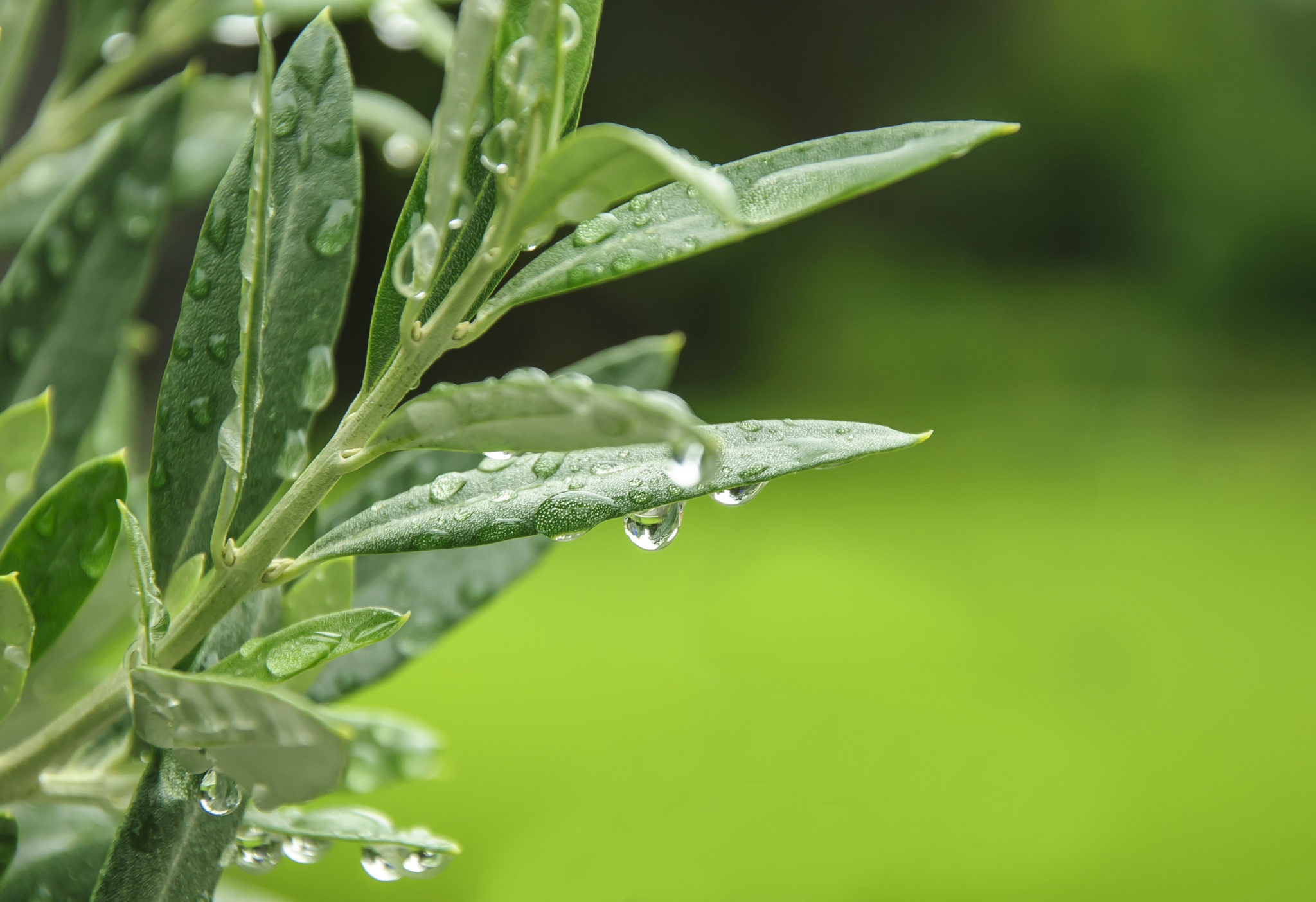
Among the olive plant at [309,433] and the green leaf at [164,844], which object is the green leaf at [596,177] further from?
the green leaf at [164,844]

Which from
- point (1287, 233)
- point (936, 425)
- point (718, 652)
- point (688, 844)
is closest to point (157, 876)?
point (688, 844)

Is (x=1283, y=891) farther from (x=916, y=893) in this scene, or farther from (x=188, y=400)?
(x=188, y=400)

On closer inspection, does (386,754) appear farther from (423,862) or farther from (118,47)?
(118,47)

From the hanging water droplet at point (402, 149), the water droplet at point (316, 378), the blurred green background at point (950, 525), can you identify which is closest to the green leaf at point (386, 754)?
the water droplet at point (316, 378)

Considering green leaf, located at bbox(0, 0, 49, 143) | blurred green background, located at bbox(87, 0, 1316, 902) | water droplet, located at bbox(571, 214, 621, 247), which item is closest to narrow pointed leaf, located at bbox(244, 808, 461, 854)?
water droplet, located at bbox(571, 214, 621, 247)

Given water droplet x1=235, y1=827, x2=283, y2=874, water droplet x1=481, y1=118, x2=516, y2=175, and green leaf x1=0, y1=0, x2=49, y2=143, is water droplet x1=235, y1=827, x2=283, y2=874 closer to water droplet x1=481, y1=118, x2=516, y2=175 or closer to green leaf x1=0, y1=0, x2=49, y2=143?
water droplet x1=481, y1=118, x2=516, y2=175
